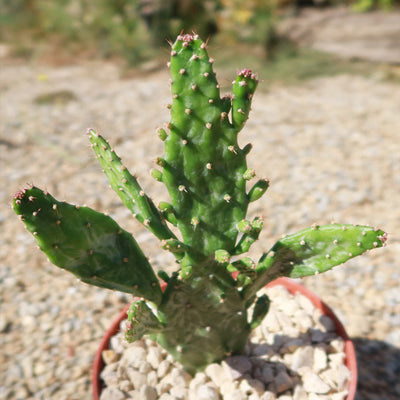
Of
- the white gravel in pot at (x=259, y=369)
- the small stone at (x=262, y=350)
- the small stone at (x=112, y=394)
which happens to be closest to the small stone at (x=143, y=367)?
the white gravel in pot at (x=259, y=369)

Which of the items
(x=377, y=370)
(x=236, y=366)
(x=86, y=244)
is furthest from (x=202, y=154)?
(x=377, y=370)

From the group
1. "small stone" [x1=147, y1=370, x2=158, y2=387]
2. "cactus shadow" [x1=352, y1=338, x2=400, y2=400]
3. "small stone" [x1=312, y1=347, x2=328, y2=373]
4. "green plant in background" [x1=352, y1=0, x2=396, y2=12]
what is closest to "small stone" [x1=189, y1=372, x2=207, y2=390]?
"small stone" [x1=147, y1=370, x2=158, y2=387]

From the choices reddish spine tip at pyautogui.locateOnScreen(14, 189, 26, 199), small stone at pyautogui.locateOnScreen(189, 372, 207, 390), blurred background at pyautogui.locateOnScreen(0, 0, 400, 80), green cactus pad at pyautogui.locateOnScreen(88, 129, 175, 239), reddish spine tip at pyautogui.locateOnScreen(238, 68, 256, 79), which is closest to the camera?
reddish spine tip at pyautogui.locateOnScreen(14, 189, 26, 199)

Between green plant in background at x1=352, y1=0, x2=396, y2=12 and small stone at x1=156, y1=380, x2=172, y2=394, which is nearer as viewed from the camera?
small stone at x1=156, y1=380, x2=172, y2=394

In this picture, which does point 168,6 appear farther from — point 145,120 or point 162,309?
point 162,309

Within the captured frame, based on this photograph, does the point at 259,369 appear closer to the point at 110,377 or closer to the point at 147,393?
the point at 147,393

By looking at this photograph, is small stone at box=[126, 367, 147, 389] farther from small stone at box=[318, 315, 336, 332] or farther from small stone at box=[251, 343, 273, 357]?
small stone at box=[318, 315, 336, 332]
